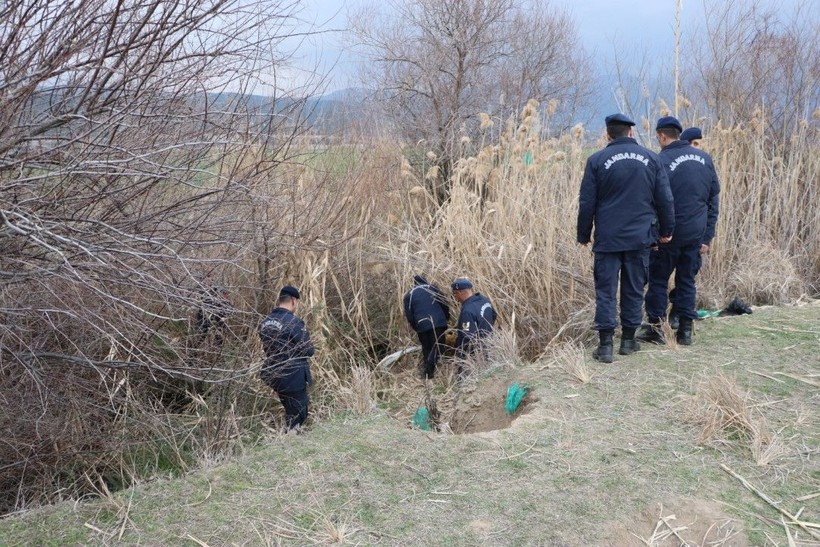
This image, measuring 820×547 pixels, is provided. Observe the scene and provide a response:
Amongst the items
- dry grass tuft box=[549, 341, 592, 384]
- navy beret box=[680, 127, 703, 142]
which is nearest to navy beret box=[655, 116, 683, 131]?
navy beret box=[680, 127, 703, 142]

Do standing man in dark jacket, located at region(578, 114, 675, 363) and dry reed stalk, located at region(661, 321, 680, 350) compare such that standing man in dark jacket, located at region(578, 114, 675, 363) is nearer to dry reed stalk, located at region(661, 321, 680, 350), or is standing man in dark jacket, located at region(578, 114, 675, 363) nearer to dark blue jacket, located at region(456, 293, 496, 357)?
dry reed stalk, located at region(661, 321, 680, 350)

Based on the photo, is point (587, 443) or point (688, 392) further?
point (688, 392)

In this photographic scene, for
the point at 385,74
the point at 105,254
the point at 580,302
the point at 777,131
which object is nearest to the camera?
the point at 105,254

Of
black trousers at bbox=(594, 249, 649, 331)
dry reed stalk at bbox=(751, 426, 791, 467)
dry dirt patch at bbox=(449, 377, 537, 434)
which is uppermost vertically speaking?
black trousers at bbox=(594, 249, 649, 331)

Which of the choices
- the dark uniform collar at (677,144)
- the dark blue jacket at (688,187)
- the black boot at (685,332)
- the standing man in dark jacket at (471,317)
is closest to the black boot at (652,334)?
the black boot at (685,332)

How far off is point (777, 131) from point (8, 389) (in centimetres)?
903

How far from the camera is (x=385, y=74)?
11.7 meters

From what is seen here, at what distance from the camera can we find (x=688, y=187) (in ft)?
19.8

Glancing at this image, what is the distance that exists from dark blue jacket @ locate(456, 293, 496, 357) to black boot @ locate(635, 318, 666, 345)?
1358 millimetres

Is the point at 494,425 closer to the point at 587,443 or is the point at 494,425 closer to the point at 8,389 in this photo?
the point at 587,443

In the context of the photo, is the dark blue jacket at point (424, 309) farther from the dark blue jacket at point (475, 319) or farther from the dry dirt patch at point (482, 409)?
the dry dirt patch at point (482, 409)

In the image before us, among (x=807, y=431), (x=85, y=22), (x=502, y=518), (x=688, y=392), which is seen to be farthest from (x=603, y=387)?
(x=85, y=22)

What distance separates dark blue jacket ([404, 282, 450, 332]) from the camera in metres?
7.46

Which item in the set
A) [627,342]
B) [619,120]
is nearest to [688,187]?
[619,120]
